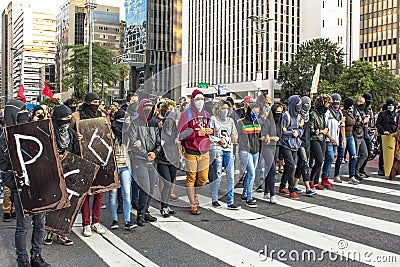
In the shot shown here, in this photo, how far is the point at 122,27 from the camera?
119 metres

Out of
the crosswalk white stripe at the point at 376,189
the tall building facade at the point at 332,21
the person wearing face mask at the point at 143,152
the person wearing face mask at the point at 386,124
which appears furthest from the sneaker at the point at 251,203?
the tall building facade at the point at 332,21

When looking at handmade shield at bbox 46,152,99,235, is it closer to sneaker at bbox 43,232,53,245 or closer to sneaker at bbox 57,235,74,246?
sneaker at bbox 57,235,74,246

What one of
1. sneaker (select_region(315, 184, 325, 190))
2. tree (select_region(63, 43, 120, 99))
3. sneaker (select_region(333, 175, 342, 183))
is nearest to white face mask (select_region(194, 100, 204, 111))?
sneaker (select_region(315, 184, 325, 190))

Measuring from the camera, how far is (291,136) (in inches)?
331

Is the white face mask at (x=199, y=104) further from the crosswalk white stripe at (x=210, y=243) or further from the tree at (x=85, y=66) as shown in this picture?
the tree at (x=85, y=66)

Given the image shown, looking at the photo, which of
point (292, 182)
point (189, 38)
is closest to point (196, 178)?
point (292, 182)

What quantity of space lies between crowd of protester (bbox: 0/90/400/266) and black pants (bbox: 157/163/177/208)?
0.02 meters

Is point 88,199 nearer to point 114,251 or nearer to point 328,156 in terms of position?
point 114,251

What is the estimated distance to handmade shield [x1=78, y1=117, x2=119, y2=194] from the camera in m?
6.07

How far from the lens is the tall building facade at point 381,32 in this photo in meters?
97.2

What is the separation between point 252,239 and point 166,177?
5.97ft

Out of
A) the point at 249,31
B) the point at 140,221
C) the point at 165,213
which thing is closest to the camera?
the point at 140,221

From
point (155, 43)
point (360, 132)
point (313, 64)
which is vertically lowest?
point (360, 132)

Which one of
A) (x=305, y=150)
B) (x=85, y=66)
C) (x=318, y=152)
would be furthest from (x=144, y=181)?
(x=85, y=66)
